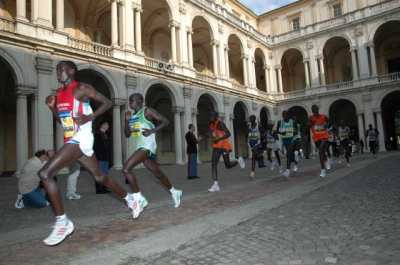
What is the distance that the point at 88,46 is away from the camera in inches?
635

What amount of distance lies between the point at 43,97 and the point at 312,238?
46.1ft

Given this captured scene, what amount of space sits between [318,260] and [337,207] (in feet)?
7.16

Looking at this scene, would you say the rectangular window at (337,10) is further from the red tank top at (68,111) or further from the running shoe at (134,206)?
the red tank top at (68,111)

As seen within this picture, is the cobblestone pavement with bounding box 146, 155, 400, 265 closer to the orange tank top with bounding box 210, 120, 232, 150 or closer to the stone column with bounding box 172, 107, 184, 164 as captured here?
A: the orange tank top with bounding box 210, 120, 232, 150

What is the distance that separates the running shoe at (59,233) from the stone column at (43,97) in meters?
11.7

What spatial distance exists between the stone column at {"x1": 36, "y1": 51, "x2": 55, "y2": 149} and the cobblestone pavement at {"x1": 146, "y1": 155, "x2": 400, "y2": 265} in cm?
1252

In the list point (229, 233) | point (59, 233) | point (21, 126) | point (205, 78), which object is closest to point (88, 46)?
point (21, 126)

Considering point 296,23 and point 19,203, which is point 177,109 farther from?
point 296,23

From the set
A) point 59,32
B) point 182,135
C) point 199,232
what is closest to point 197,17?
point 182,135

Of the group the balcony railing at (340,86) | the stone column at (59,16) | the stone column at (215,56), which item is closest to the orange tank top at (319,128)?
the stone column at (59,16)

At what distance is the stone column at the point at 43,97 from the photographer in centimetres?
1356

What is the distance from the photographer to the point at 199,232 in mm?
3275

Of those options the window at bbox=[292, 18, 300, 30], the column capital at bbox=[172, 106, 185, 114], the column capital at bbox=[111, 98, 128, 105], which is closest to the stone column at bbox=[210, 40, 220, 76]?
the column capital at bbox=[172, 106, 185, 114]

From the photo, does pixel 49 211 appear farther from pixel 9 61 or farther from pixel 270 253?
pixel 9 61
